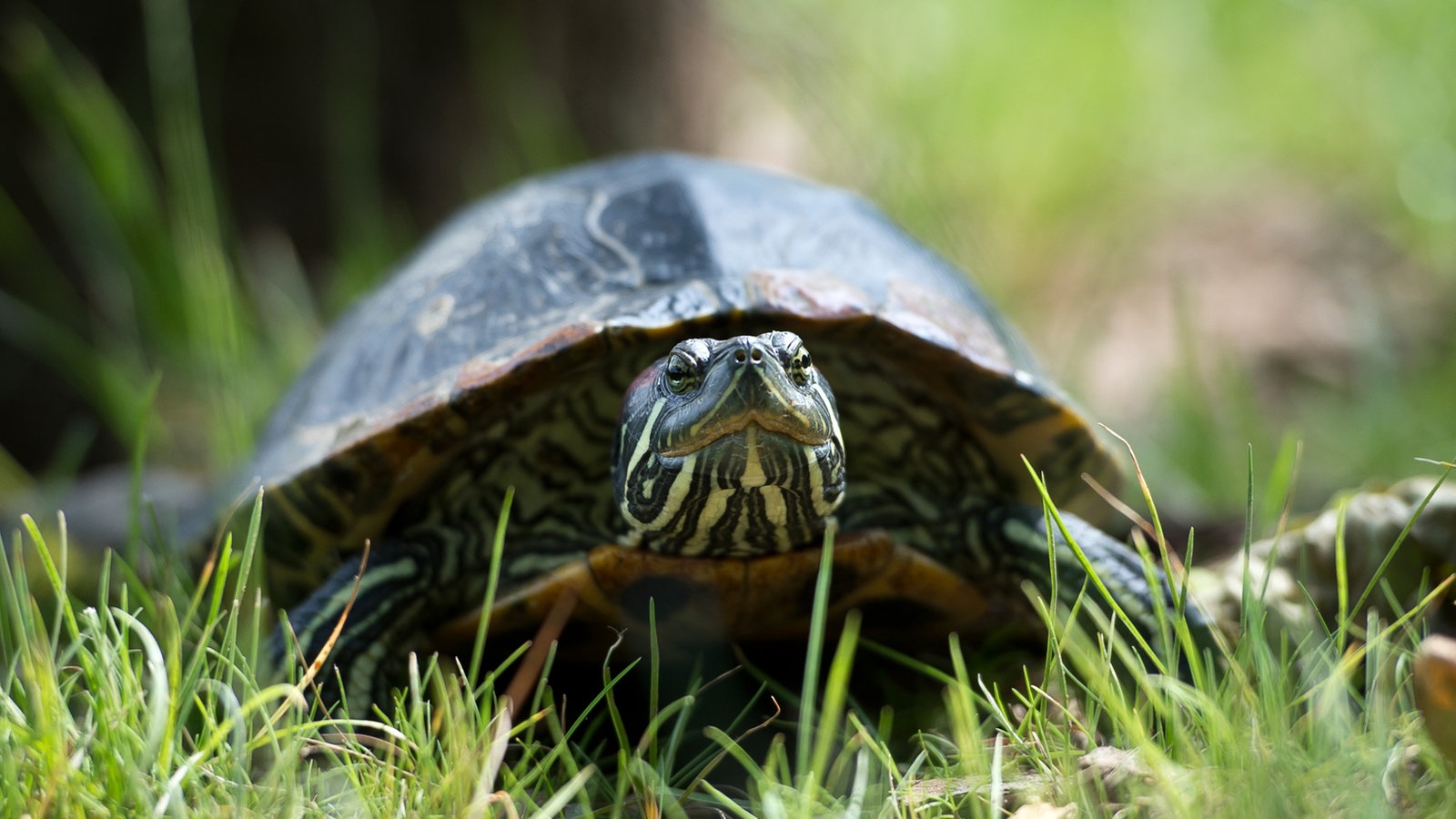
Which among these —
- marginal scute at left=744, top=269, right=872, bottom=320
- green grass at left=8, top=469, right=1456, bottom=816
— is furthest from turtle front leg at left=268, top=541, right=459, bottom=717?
marginal scute at left=744, top=269, right=872, bottom=320

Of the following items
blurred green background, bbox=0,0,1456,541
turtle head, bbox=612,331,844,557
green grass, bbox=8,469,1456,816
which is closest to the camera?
green grass, bbox=8,469,1456,816

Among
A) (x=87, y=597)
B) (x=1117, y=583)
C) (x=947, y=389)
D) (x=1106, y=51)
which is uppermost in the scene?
(x=1106, y=51)

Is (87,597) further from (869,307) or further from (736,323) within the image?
(869,307)

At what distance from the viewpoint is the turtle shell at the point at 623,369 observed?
1983 mm

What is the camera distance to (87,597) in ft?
9.75

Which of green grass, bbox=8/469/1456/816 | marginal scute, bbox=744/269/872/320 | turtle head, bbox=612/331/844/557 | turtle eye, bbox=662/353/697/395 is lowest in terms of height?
green grass, bbox=8/469/1456/816

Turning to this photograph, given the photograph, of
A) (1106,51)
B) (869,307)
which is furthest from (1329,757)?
(1106,51)

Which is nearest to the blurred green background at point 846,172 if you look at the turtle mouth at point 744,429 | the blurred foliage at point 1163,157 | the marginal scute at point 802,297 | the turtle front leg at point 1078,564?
the blurred foliage at point 1163,157

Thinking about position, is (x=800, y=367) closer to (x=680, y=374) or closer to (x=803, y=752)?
(x=680, y=374)

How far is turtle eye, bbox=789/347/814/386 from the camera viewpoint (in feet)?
5.43

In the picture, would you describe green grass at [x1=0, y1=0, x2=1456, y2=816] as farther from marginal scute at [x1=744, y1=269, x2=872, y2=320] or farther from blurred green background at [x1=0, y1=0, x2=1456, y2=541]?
marginal scute at [x1=744, y1=269, x2=872, y2=320]

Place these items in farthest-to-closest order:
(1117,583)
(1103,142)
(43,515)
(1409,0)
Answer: (1103,142) → (1409,0) → (43,515) → (1117,583)

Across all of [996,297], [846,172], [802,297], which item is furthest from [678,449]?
[846,172]

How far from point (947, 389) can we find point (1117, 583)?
51cm
